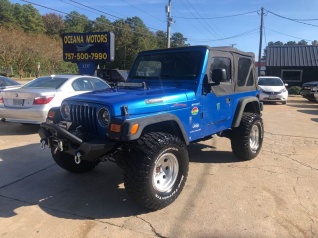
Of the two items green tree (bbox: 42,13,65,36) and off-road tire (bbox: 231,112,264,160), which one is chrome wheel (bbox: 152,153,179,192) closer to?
off-road tire (bbox: 231,112,264,160)

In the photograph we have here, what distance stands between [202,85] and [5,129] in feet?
20.4

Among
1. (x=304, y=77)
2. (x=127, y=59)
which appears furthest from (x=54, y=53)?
(x=304, y=77)

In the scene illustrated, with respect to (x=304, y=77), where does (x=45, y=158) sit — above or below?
below

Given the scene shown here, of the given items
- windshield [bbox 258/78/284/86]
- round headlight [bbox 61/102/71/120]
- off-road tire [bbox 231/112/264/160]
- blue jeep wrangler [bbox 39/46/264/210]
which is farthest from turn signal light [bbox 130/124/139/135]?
windshield [bbox 258/78/284/86]

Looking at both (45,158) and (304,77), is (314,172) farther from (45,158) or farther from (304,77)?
(304,77)

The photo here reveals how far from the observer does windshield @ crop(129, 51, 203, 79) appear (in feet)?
15.3

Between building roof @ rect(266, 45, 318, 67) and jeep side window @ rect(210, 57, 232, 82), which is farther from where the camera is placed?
building roof @ rect(266, 45, 318, 67)

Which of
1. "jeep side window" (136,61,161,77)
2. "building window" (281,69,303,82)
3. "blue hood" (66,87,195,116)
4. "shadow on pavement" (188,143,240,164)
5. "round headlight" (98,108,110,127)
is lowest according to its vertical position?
"shadow on pavement" (188,143,240,164)

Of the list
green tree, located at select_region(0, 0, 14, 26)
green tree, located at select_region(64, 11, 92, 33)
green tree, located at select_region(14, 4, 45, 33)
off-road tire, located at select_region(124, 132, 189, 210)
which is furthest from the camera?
green tree, located at select_region(64, 11, 92, 33)

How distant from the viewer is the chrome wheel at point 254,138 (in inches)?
237

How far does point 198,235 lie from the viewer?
324 centimetres

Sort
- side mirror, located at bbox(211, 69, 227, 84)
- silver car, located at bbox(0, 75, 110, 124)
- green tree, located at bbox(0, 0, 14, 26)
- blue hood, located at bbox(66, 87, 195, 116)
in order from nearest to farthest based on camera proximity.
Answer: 1. blue hood, located at bbox(66, 87, 195, 116)
2. side mirror, located at bbox(211, 69, 227, 84)
3. silver car, located at bbox(0, 75, 110, 124)
4. green tree, located at bbox(0, 0, 14, 26)

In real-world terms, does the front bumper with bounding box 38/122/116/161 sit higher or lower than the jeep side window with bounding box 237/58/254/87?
lower

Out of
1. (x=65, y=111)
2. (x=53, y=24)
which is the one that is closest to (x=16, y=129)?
(x=65, y=111)
